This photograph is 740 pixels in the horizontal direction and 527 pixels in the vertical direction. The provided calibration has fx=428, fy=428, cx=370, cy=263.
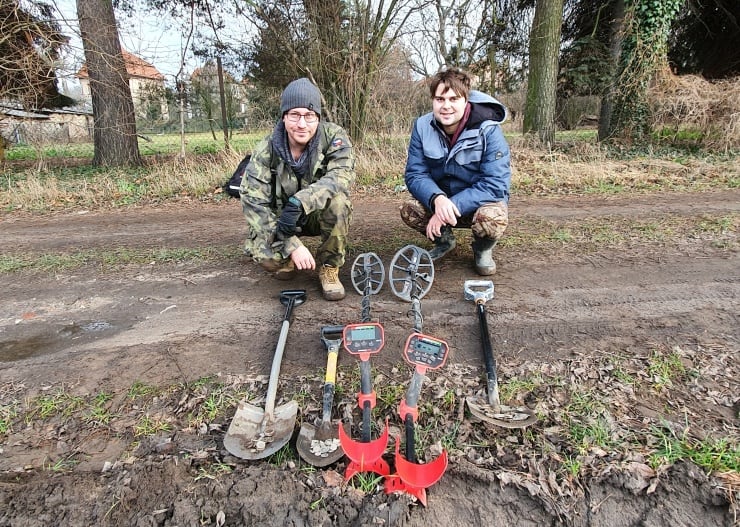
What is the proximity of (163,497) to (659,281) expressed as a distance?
346cm

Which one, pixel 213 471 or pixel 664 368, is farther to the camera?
pixel 664 368

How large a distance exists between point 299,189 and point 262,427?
71.4 inches

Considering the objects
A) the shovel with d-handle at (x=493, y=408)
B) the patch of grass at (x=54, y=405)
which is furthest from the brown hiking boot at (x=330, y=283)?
the patch of grass at (x=54, y=405)

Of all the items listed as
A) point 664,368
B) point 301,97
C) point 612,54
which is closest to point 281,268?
point 301,97

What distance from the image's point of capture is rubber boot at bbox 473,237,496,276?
3432 mm

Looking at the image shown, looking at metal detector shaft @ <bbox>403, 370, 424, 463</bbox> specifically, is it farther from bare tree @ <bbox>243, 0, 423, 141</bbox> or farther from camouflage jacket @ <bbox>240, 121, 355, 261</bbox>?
bare tree @ <bbox>243, 0, 423, 141</bbox>

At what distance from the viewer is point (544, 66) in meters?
8.40

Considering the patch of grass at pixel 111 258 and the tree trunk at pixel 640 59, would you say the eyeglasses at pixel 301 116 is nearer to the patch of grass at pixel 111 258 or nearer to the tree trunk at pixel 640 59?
the patch of grass at pixel 111 258

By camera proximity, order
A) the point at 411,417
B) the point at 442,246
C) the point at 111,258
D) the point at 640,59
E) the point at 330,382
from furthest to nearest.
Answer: the point at 640,59, the point at 111,258, the point at 442,246, the point at 330,382, the point at 411,417

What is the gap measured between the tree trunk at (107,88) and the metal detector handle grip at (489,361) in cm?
819

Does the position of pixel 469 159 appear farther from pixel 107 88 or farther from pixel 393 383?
pixel 107 88

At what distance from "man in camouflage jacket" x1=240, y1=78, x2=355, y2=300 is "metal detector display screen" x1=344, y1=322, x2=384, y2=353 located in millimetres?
901

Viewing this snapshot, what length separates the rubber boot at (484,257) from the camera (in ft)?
11.3

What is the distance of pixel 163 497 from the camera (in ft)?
5.60
